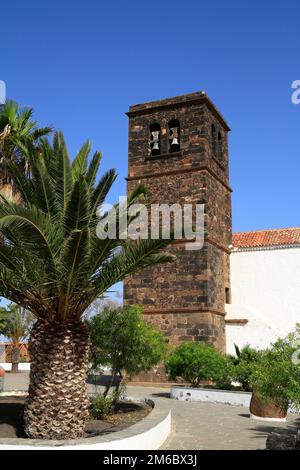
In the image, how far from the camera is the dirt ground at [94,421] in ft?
28.6

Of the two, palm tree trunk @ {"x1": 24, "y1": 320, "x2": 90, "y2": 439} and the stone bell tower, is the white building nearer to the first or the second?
the stone bell tower

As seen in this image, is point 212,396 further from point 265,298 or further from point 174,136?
point 174,136

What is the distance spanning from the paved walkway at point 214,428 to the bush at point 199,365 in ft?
4.89

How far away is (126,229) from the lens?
8.61 metres

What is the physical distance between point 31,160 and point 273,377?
211 inches

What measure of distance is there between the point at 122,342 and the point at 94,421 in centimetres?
200

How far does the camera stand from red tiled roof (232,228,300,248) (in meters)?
21.1

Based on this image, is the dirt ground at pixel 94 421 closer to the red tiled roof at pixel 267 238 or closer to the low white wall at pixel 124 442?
the low white wall at pixel 124 442

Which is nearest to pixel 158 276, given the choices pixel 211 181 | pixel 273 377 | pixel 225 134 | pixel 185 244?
pixel 185 244

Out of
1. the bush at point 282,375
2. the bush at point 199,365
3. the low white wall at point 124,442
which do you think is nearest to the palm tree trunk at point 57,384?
the low white wall at point 124,442

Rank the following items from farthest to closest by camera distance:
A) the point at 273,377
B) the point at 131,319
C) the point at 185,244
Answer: the point at 185,244 < the point at 131,319 < the point at 273,377

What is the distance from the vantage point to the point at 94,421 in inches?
386
